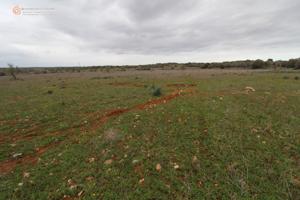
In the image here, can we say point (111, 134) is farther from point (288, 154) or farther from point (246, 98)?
point (246, 98)

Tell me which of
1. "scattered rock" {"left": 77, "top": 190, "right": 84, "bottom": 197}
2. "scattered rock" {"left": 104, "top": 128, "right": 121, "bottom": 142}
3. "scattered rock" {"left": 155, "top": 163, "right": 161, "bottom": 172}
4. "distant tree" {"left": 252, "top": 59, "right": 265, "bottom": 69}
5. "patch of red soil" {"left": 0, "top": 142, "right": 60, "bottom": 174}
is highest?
"distant tree" {"left": 252, "top": 59, "right": 265, "bottom": 69}

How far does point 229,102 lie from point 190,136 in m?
4.90

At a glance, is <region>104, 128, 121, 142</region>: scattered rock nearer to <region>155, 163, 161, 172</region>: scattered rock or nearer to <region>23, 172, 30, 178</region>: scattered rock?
<region>155, 163, 161, 172</region>: scattered rock

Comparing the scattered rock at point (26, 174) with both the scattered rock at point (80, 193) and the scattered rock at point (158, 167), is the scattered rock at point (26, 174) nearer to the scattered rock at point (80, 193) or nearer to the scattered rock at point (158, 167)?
the scattered rock at point (80, 193)

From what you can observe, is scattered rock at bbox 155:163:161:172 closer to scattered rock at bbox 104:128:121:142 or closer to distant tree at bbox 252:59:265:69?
scattered rock at bbox 104:128:121:142

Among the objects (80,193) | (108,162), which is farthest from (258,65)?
(80,193)

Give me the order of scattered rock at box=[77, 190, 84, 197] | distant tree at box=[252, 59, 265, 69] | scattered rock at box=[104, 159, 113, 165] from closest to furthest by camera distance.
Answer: scattered rock at box=[77, 190, 84, 197]
scattered rock at box=[104, 159, 113, 165]
distant tree at box=[252, 59, 265, 69]

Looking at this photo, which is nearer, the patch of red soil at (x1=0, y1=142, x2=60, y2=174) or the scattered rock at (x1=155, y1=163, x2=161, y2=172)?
the scattered rock at (x1=155, y1=163, x2=161, y2=172)

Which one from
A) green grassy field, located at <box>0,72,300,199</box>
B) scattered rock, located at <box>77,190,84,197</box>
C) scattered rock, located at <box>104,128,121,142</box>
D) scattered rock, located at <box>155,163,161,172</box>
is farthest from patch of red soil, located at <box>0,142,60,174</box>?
scattered rock, located at <box>155,163,161,172</box>

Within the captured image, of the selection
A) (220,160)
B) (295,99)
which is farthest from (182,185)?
(295,99)

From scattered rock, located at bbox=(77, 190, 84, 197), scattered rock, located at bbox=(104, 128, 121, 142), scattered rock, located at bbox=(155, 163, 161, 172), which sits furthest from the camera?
scattered rock, located at bbox=(104, 128, 121, 142)

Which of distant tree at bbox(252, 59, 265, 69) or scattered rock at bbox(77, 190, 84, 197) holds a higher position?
distant tree at bbox(252, 59, 265, 69)

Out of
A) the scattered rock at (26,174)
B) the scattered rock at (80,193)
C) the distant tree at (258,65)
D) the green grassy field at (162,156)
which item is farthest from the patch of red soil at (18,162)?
the distant tree at (258,65)

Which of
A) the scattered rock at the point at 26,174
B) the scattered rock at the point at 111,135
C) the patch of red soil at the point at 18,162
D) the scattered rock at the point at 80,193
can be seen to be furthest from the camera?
the scattered rock at the point at 111,135
